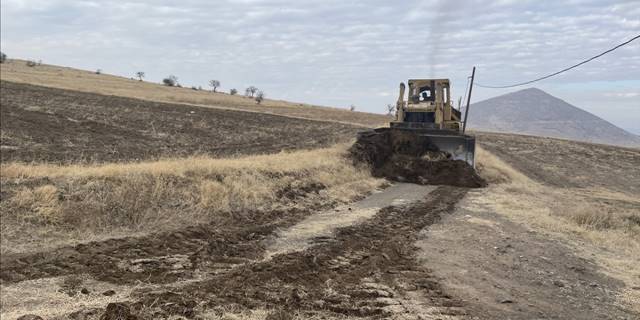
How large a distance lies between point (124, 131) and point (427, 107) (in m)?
15.2

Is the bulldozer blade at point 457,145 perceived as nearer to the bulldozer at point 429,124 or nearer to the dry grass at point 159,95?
the bulldozer at point 429,124

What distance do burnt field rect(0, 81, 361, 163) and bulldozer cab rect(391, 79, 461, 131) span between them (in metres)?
6.34

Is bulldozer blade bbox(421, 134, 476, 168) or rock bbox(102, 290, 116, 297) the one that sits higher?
bulldozer blade bbox(421, 134, 476, 168)

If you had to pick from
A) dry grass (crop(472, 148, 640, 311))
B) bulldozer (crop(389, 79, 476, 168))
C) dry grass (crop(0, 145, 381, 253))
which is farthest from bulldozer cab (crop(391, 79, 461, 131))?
dry grass (crop(0, 145, 381, 253))

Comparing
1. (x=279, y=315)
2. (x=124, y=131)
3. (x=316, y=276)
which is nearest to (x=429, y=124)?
(x=316, y=276)

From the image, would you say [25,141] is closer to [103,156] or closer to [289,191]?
[103,156]

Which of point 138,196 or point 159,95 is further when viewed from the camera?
point 159,95

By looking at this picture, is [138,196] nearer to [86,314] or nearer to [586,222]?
[86,314]

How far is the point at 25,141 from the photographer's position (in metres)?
20.4

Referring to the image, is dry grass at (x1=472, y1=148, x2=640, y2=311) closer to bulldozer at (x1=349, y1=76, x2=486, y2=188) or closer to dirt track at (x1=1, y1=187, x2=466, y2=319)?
bulldozer at (x1=349, y1=76, x2=486, y2=188)

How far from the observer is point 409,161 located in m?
18.8

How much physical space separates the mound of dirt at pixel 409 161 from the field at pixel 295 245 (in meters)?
0.82

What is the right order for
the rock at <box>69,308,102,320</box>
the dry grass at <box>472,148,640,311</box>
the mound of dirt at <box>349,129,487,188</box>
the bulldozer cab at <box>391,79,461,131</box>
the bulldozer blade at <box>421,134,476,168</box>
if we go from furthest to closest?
the bulldozer cab at <box>391,79,461,131</box> → the bulldozer blade at <box>421,134,476,168</box> → the mound of dirt at <box>349,129,487,188</box> → the dry grass at <box>472,148,640,311</box> → the rock at <box>69,308,102,320</box>

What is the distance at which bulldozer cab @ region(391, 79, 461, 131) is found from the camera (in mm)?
21125
